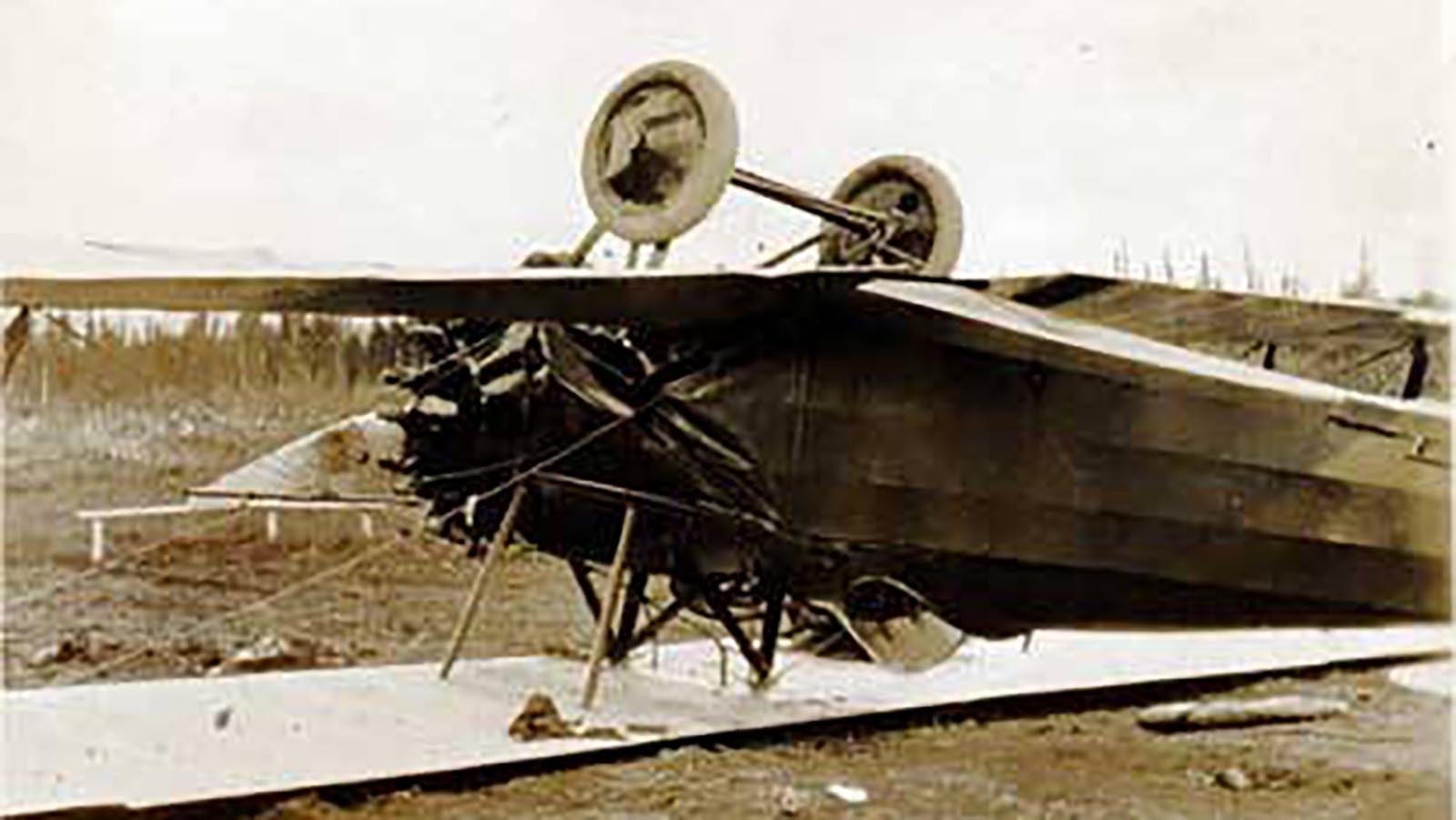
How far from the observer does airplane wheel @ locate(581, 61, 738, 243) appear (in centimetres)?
627

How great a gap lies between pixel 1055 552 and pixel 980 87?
1.74 meters

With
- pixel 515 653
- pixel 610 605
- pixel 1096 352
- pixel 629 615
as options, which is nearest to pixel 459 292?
pixel 610 605

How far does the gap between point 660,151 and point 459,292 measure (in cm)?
102

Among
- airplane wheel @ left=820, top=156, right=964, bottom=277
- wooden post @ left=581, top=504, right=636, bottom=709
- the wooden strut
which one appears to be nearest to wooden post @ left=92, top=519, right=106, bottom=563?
the wooden strut

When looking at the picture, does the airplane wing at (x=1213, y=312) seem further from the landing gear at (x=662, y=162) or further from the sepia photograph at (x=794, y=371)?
the landing gear at (x=662, y=162)

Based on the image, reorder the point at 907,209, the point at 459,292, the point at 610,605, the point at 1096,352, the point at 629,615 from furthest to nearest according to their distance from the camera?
1. the point at 907,209
2. the point at 629,615
3. the point at 610,605
4. the point at 1096,352
5. the point at 459,292

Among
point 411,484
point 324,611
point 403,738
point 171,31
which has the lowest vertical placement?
point 324,611

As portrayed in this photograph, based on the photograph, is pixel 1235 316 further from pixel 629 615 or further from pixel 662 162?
pixel 629 615

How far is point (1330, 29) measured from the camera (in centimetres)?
555

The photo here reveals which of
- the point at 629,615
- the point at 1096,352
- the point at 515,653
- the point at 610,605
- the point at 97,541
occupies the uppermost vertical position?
the point at 1096,352

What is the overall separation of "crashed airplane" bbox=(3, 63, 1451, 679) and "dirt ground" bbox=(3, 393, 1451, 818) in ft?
2.21

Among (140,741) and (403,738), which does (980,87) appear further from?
(140,741)

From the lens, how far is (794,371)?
273 inches

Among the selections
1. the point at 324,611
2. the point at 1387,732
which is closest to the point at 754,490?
the point at 1387,732
